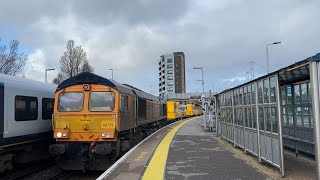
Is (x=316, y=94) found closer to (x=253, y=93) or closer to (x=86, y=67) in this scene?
(x=253, y=93)

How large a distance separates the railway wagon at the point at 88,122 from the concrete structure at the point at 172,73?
126843 millimetres

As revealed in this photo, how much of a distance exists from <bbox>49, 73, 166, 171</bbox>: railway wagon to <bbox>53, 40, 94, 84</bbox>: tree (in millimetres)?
45128

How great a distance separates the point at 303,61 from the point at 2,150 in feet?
29.1

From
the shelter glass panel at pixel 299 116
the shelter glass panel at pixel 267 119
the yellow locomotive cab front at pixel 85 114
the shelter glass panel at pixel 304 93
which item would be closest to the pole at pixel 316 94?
the shelter glass panel at pixel 267 119

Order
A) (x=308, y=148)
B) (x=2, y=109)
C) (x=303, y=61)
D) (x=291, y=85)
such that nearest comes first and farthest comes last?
(x=303, y=61) → (x=2, y=109) → (x=308, y=148) → (x=291, y=85)

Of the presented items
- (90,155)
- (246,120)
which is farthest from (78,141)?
(246,120)

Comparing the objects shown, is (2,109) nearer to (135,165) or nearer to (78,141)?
(78,141)

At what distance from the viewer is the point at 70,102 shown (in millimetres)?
14367

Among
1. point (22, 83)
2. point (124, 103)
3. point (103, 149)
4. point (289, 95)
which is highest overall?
point (22, 83)

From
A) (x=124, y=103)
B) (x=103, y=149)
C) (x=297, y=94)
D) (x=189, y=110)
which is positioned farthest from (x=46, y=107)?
(x=189, y=110)

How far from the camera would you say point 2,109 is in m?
11.9

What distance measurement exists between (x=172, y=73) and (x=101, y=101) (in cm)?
13462

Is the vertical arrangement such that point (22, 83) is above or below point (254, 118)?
above

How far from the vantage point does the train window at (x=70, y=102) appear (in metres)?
14.3
